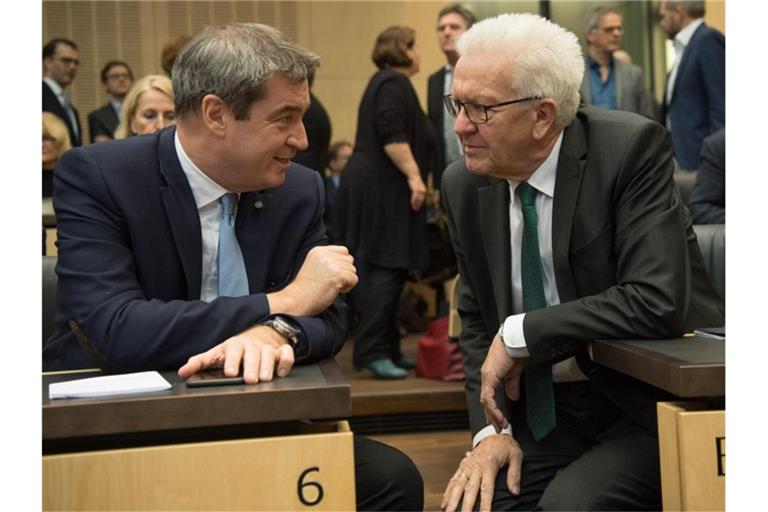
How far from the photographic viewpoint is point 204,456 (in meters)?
1.40

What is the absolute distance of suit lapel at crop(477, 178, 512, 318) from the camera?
2.12 meters

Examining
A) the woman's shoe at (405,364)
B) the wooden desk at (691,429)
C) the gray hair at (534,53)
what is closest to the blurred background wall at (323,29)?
the woman's shoe at (405,364)

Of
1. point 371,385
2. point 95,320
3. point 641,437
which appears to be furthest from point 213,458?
point 371,385

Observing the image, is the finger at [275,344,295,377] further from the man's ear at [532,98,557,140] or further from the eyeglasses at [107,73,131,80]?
the eyeglasses at [107,73,131,80]

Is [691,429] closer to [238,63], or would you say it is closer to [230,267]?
[230,267]

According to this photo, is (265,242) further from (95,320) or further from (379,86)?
(379,86)

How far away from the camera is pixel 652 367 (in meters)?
1.62

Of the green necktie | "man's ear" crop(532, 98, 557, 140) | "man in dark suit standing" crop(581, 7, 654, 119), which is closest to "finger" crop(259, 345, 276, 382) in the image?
the green necktie

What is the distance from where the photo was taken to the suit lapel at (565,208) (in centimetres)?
203

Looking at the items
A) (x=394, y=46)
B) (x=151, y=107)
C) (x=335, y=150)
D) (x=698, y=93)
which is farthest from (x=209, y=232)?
(x=335, y=150)

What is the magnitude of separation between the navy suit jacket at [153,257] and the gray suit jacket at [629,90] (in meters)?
3.66

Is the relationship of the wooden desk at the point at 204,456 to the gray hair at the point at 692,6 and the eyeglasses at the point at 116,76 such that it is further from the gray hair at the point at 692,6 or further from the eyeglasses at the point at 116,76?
the eyeglasses at the point at 116,76

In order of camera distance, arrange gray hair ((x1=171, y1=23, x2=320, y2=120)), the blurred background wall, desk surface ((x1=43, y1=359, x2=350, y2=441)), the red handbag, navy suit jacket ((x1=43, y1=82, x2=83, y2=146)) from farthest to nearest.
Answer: the blurred background wall, navy suit jacket ((x1=43, y1=82, x2=83, y2=146)), the red handbag, gray hair ((x1=171, y1=23, x2=320, y2=120)), desk surface ((x1=43, y1=359, x2=350, y2=441))

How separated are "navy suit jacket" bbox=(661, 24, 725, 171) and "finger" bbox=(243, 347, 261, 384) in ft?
12.3
